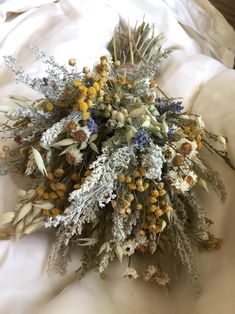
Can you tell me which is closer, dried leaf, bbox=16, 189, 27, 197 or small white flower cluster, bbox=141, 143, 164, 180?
small white flower cluster, bbox=141, 143, 164, 180

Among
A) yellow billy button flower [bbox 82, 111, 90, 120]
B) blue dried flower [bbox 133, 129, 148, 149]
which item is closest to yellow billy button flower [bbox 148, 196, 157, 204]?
blue dried flower [bbox 133, 129, 148, 149]

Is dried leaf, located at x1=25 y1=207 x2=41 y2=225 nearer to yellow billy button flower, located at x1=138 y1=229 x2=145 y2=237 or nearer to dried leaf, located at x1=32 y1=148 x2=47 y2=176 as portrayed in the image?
dried leaf, located at x1=32 y1=148 x2=47 y2=176

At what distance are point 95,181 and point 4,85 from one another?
0.48 metres

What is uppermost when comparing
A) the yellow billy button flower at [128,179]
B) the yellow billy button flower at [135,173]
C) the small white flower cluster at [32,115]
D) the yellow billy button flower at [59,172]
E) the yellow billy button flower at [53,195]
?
the small white flower cluster at [32,115]

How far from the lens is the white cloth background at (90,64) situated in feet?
3.14

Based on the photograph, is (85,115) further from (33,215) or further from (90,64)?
(90,64)

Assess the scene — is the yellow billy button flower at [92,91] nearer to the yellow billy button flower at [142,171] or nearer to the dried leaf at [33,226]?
the yellow billy button flower at [142,171]

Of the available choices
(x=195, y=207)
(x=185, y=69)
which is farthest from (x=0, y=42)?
(x=195, y=207)

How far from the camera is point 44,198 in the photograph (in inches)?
37.6

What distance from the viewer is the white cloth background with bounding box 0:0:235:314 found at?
0.96m

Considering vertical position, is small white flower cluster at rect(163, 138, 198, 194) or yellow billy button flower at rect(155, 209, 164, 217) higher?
small white flower cluster at rect(163, 138, 198, 194)

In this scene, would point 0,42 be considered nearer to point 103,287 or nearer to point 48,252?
point 48,252

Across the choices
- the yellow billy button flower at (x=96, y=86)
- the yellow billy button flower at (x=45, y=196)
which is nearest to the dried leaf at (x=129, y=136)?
the yellow billy button flower at (x=96, y=86)

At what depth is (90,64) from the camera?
1.28m
